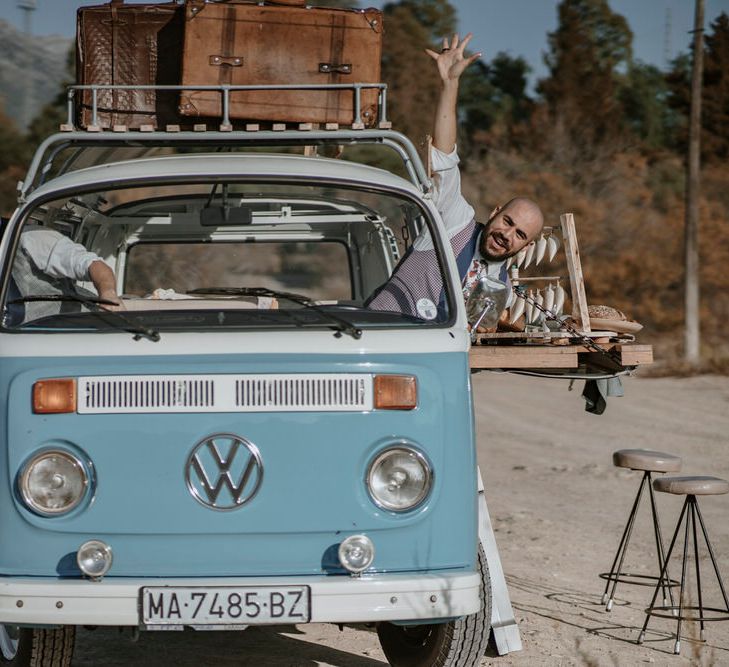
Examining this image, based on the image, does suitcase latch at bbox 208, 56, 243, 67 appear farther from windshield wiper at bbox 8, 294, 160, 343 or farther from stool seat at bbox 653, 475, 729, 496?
stool seat at bbox 653, 475, 729, 496

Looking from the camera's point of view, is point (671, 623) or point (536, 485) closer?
point (671, 623)

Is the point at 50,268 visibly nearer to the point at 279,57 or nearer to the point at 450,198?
the point at 279,57

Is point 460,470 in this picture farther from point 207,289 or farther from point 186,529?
point 207,289

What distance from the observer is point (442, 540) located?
4.10 m

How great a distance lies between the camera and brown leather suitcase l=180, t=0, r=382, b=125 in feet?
18.1

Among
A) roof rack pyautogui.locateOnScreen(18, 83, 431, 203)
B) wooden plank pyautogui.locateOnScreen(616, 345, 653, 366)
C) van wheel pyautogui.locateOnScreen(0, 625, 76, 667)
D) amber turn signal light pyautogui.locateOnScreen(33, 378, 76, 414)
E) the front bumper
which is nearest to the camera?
the front bumper

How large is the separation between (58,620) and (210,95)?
2.56 metres

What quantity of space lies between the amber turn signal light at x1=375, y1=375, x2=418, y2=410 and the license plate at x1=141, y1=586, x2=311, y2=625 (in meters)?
0.65

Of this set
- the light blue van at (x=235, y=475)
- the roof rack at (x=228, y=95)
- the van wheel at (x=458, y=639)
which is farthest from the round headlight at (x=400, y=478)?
the roof rack at (x=228, y=95)

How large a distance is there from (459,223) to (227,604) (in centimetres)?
243

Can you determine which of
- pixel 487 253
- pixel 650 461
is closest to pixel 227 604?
pixel 487 253

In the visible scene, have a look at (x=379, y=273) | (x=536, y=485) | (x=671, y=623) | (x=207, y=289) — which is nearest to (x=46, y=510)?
(x=207, y=289)

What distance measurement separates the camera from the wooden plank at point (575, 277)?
5.53 metres

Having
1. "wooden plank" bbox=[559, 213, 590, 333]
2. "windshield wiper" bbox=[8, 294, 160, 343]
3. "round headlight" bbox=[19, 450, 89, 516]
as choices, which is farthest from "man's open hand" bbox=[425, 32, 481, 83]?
"round headlight" bbox=[19, 450, 89, 516]
